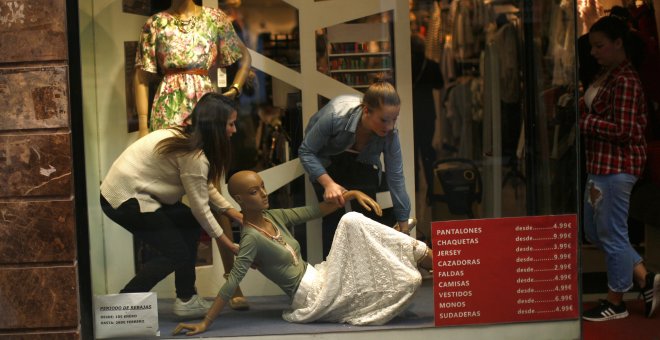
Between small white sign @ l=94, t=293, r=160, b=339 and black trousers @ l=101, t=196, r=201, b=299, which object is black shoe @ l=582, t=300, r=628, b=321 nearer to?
black trousers @ l=101, t=196, r=201, b=299

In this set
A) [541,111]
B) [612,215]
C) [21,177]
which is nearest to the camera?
[21,177]

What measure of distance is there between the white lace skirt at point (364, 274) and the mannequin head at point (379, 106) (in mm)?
383

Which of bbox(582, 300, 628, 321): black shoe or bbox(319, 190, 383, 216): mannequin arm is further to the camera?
bbox(582, 300, 628, 321): black shoe

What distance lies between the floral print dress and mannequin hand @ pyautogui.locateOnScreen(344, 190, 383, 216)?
0.75m

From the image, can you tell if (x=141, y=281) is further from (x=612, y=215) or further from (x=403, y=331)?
(x=612, y=215)

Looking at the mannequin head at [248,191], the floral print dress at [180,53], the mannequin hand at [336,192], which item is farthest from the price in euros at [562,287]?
the floral print dress at [180,53]

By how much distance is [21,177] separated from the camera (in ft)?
12.4

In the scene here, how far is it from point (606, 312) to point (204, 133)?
2123 mm

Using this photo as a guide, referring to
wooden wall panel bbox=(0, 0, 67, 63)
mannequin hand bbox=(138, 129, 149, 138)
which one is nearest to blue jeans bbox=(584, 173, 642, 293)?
mannequin hand bbox=(138, 129, 149, 138)

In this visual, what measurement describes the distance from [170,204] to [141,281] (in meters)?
0.36

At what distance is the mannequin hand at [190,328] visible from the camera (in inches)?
154

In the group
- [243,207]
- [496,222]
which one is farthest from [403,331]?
[243,207]

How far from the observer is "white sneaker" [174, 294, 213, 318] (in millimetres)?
3939

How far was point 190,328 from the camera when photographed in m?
3.91
